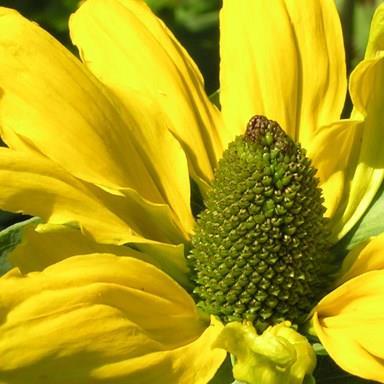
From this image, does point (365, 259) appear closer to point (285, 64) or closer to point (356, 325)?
point (356, 325)

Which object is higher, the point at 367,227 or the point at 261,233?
the point at 261,233

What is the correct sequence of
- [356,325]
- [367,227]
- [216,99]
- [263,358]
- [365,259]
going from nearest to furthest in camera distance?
[263,358] → [356,325] → [365,259] → [367,227] → [216,99]

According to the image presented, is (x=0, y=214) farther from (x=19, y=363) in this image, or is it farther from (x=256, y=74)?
(x=19, y=363)

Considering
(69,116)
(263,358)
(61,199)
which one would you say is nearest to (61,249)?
(61,199)

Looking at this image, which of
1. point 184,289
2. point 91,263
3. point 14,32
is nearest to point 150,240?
point 184,289

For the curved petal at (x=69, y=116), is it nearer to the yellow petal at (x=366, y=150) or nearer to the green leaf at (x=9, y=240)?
the green leaf at (x=9, y=240)

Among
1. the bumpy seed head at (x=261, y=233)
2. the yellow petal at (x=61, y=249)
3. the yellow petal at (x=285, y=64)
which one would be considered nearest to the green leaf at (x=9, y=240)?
the yellow petal at (x=61, y=249)

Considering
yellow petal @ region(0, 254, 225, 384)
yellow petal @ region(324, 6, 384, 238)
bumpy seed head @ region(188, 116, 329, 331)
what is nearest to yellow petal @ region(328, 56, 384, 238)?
yellow petal @ region(324, 6, 384, 238)

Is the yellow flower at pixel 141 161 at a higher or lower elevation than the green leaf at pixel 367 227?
higher
